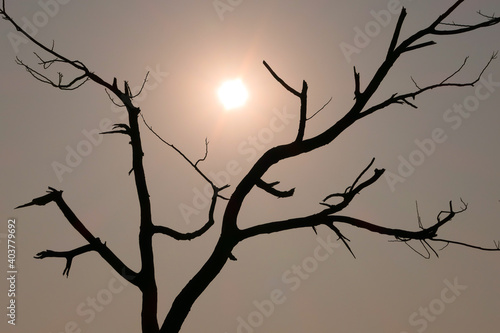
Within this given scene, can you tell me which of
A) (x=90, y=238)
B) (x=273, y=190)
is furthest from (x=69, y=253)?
(x=273, y=190)

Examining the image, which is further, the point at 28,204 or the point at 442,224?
the point at 28,204

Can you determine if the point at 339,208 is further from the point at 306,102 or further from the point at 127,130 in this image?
the point at 127,130

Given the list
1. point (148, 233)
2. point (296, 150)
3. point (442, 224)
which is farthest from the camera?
point (148, 233)

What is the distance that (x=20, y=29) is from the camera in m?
4.88

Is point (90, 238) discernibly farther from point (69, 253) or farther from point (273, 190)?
point (273, 190)

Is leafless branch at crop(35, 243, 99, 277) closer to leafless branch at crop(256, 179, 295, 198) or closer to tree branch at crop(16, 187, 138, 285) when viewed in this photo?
tree branch at crop(16, 187, 138, 285)

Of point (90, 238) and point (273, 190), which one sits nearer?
point (90, 238)

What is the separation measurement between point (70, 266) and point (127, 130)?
56.8 inches

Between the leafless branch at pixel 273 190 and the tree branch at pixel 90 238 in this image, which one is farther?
the leafless branch at pixel 273 190

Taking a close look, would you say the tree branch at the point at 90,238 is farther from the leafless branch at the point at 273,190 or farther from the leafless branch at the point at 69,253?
the leafless branch at the point at 273,190

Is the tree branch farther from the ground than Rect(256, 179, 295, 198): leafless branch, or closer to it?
farther from the ground

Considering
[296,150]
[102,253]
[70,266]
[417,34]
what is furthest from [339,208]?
[70,266]

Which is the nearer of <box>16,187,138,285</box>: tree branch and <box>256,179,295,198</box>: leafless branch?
<box>16,187,138,285</box>: tree branch

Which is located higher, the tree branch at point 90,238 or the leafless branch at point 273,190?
the tree branch at point 90,238
